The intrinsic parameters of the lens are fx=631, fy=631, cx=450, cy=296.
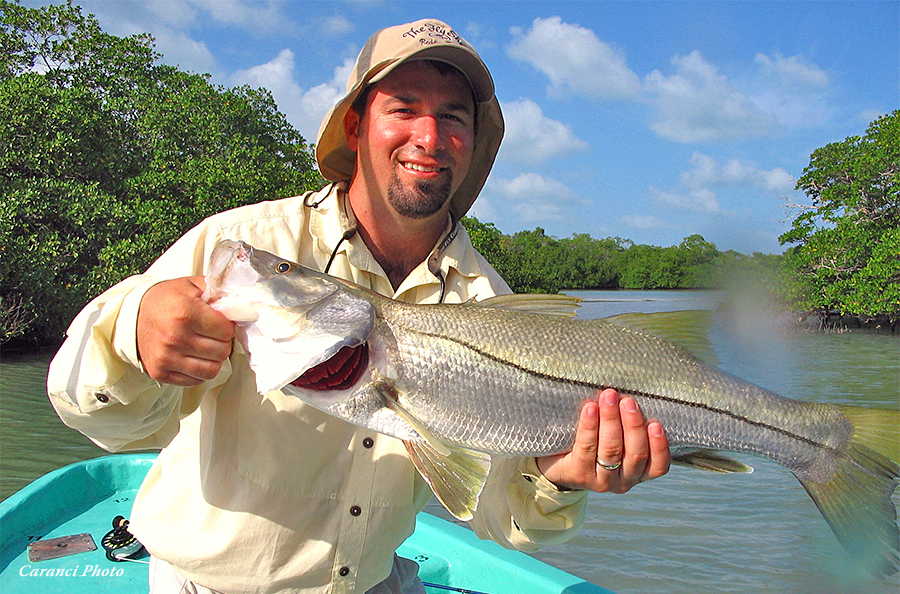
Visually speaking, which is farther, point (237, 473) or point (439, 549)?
point (439, 549)

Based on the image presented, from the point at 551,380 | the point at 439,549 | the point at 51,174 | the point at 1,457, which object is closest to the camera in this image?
the point at 551,380

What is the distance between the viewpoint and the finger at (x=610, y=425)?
2080 millimetres

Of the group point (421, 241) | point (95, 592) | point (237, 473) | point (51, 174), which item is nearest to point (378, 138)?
point (421, 241)

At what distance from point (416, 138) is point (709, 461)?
5.44ft

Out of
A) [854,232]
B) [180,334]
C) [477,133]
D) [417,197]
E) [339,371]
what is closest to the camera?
[180,334]

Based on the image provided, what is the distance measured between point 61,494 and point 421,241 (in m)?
3.68

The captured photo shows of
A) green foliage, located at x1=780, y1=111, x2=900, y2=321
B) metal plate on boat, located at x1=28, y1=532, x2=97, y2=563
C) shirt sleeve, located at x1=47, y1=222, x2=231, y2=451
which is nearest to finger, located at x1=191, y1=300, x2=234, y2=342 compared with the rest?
shirt sleeve, located at x1=47, y1=222, x2=231, y2=451

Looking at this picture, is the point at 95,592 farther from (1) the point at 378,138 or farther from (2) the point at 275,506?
(1) the point at 378,138

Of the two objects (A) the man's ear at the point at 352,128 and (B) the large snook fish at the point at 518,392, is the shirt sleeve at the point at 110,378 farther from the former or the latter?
(A) the man's ear at the point at 352,128

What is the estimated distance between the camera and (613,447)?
2086 mm

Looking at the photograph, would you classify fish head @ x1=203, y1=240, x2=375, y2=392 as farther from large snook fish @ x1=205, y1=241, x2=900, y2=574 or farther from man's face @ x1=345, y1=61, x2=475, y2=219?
man's face @ x1=345, y1=61, x2=475, y2=219

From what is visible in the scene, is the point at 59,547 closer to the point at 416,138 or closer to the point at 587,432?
the point at 416,138

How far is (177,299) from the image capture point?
1.62 metres

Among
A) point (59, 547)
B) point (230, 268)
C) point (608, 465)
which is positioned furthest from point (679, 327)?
point (59, 547)
